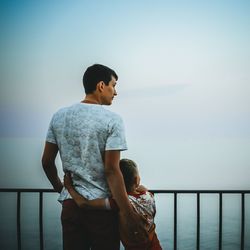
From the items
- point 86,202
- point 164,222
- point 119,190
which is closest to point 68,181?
point 86,202

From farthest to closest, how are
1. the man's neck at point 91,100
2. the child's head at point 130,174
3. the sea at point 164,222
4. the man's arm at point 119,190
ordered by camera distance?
the sea at point 164,222
the child's head at point 130,174
the man's neck at point 91,100
the man's arm at point 119,190

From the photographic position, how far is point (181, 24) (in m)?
11.8

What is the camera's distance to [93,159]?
108 cm

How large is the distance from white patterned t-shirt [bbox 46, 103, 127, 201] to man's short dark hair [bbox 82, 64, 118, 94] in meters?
0.09

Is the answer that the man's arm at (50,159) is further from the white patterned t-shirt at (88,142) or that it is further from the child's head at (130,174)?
the child's head at (130,174)

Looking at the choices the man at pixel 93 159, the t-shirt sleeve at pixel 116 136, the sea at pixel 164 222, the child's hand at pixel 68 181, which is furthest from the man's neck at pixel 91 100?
the sea at pixel 164 222

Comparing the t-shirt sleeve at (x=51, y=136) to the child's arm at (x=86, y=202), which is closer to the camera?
the child's arm at (x=86, y=202)

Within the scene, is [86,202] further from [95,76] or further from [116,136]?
[95,76]

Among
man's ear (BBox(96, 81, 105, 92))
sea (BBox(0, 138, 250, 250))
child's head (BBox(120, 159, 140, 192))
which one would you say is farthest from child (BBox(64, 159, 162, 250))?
sea (BBox(0, 138, 250, 250))

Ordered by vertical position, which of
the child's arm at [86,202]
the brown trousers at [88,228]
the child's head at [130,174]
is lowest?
the brown trousers at [88,228]

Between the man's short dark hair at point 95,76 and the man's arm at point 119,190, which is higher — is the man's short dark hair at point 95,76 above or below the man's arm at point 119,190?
above

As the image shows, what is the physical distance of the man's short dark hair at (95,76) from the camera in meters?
1.17

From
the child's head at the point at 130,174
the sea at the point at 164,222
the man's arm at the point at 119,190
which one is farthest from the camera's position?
the sea at the point at 164,222

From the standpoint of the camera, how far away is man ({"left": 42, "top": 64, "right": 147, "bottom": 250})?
3.48ft
